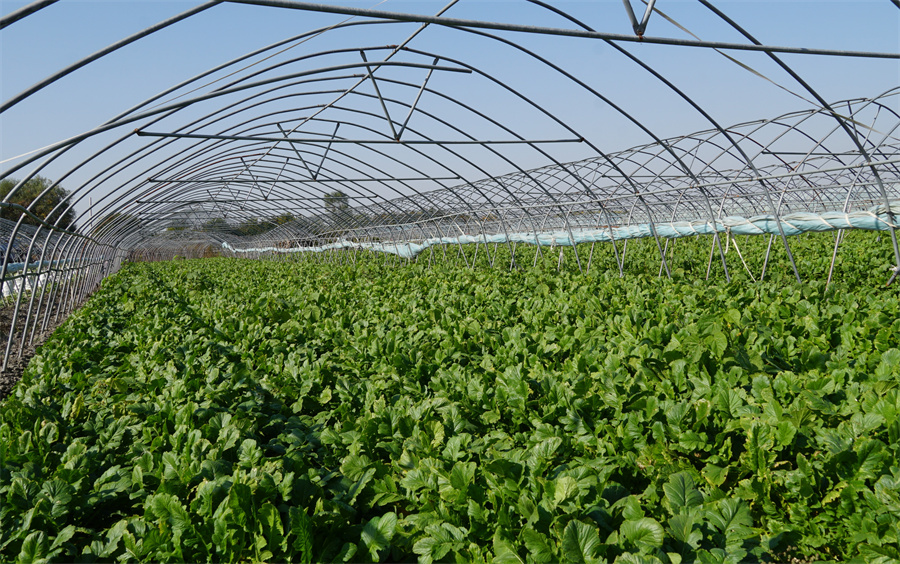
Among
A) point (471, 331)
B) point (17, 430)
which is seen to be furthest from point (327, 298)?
point (17, 430)

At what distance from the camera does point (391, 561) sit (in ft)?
7.12

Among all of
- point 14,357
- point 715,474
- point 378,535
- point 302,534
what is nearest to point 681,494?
point 715,474

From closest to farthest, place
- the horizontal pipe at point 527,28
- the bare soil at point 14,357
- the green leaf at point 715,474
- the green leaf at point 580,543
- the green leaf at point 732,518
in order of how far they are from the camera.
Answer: the green leaf at point 580,543 < the green leaf at point 732,518 < the green leaf at point 715,474 < the horizontal pipe at point 527,28 < the bare soil at point 14,357

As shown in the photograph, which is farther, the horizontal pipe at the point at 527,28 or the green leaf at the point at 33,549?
the horizontal pipe at the point at 527,28

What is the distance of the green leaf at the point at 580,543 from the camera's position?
1.78 metres

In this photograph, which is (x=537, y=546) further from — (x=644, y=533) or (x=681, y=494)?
(x=681, y=494)

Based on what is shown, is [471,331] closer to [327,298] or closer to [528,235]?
[327,298]

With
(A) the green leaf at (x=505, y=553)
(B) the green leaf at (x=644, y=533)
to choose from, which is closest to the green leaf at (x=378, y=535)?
(A) the green leaf at (x=505, y=553)

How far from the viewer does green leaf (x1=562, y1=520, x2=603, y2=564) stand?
1780 mm

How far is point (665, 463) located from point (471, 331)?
260cm

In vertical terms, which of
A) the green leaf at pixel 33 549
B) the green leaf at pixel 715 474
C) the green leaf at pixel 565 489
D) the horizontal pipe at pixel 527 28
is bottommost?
the green leaf at pixel 715 474

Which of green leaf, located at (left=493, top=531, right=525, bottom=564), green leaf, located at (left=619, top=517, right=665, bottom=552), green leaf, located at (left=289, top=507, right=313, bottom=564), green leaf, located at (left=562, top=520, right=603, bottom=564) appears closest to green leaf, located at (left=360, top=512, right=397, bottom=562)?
green leaf, located at (left=289, top=507, right=313, bottom=564)

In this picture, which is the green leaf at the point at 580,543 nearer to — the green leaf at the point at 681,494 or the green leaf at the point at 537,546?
the green leaf at the point at 537,546

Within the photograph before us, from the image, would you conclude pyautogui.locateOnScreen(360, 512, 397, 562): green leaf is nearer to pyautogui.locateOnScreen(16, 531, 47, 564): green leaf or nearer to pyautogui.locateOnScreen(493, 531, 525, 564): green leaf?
pyautogui.locateOnScreen(493, 531, 525, 564): green leaf
